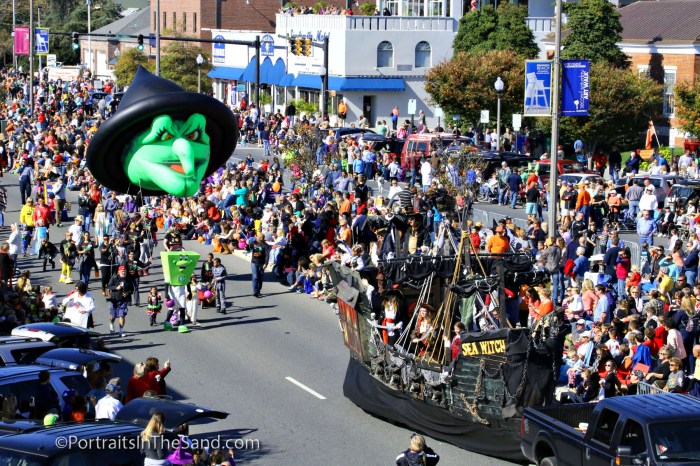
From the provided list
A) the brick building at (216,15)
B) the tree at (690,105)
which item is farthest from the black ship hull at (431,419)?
the brick building at (216,15)

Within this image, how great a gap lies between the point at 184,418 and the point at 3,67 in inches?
4049

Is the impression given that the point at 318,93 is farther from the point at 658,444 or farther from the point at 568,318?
the point at 658,444

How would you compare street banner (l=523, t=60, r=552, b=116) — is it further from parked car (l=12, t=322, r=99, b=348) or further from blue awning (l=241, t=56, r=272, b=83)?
blue awning (l=241, t=56, r=272, b=83)

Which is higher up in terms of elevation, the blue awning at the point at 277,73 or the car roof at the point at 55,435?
the blue awning at the point at 277,73

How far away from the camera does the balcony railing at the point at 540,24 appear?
202ft

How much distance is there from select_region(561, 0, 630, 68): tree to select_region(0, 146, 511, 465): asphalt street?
90.0 ft

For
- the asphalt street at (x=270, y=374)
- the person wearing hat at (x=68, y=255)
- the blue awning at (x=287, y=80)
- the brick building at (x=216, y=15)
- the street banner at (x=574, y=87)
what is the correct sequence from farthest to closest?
the brick building at (x=216, y=15) → the blue awning at (x=287, y=80) → the person wearing hat at (x=68, y=255) → the street banner at (x=574, y=87) → the asphalt street at (x=270, y=374)

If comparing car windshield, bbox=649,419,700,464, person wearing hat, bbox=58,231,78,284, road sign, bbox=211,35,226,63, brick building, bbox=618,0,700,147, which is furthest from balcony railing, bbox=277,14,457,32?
car windshield, bbox=649,419,700,464

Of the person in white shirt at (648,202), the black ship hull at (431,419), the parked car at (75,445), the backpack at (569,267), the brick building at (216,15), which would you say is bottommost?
the black ship hull at (431,419)

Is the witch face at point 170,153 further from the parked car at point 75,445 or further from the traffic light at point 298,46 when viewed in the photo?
the traffic light at point 298,46

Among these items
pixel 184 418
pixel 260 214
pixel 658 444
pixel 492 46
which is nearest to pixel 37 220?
pixel 260 214

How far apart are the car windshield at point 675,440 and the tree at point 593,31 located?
4124cm

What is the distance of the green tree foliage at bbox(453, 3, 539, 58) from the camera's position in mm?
58750

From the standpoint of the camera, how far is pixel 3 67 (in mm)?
111625
